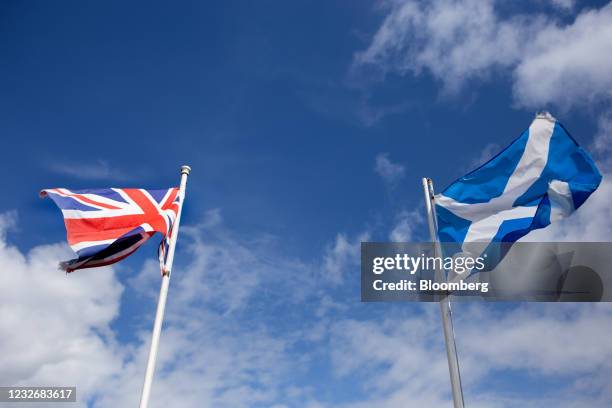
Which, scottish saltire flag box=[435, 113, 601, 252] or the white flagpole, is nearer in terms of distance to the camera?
the white flagpole

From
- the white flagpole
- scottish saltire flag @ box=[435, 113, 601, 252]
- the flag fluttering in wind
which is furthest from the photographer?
scottish saltire flag @ box=[435, 113, 601, 252]

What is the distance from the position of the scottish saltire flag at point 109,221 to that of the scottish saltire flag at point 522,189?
32.1 ft

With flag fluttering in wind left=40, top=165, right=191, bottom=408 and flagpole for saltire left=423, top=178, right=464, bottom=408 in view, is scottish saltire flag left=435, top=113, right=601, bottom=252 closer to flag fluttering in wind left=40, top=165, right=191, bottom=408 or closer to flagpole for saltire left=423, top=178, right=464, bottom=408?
flagpole for saltire left=423, top=178, right=464, bottom=408

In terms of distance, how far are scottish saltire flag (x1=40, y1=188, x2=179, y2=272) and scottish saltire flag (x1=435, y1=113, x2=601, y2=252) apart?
9784 millimetres

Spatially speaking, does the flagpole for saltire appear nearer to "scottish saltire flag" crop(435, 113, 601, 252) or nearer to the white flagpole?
"scottish saltire flag" crop(435, 113, 601, 252)

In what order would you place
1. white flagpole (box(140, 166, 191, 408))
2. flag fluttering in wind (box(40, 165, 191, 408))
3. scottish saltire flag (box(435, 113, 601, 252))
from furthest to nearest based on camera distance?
scottish saltire flag (box(435, 113, 601, 252))
flag fluttering in wind (box(40, 165, 191, 408))
white flagpole (box(140, 166, 191, 408))

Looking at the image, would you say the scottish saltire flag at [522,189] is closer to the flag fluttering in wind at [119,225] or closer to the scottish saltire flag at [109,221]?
the flag fluttering in wind at [119,225]

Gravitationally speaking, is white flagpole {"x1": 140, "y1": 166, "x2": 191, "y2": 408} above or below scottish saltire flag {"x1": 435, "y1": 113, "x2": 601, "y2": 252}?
below

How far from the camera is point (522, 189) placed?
50.0ft

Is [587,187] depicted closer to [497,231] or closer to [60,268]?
[497,231]

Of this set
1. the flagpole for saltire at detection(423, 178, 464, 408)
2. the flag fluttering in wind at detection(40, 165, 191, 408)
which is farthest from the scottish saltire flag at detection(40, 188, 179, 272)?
the flagpole for saltire at detection(423, 178, 464, 408)

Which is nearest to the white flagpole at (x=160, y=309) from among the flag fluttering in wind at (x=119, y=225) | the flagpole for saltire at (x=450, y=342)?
the flag fluttering in wind at (x=119, y=225)

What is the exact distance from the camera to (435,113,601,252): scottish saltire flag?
1446 centimetres

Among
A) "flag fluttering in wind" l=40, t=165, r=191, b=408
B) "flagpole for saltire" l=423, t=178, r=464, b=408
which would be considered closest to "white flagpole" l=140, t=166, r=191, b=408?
"flag fluttering in wind" l=40, t=165, r=191, b=408
